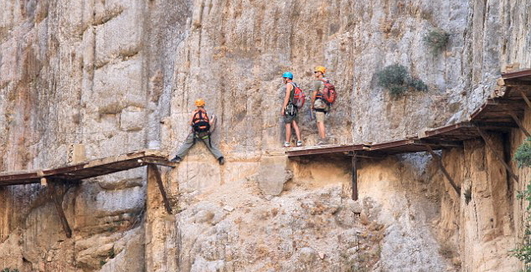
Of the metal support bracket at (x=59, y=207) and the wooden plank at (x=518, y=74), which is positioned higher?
the wooden plank at (x=518, y=74)

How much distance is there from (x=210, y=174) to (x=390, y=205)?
468cm

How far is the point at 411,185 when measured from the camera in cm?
3228

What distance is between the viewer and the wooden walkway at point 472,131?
26312mm

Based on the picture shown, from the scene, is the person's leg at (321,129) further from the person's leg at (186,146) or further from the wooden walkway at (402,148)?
the person's leg at (186,146)

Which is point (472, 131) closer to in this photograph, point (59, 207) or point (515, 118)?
point (515, 118)

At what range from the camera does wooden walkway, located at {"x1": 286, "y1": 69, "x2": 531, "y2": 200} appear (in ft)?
86.3

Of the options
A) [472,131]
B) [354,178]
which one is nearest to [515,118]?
[472,131]

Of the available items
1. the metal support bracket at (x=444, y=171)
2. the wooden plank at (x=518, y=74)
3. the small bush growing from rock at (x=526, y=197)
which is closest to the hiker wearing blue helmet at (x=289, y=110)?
the metal support bracket at (x=444, y=171)

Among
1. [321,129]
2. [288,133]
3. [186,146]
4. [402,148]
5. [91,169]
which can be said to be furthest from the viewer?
[91,169]

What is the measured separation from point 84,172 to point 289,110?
5.21m

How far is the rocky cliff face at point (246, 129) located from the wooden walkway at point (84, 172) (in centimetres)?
34

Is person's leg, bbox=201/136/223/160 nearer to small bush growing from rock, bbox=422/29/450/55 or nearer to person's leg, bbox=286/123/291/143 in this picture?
person's leg, bbox=286/123/291/143

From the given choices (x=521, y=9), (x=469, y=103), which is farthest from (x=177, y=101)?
(x=521, y=9)

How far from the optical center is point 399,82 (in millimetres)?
33625
